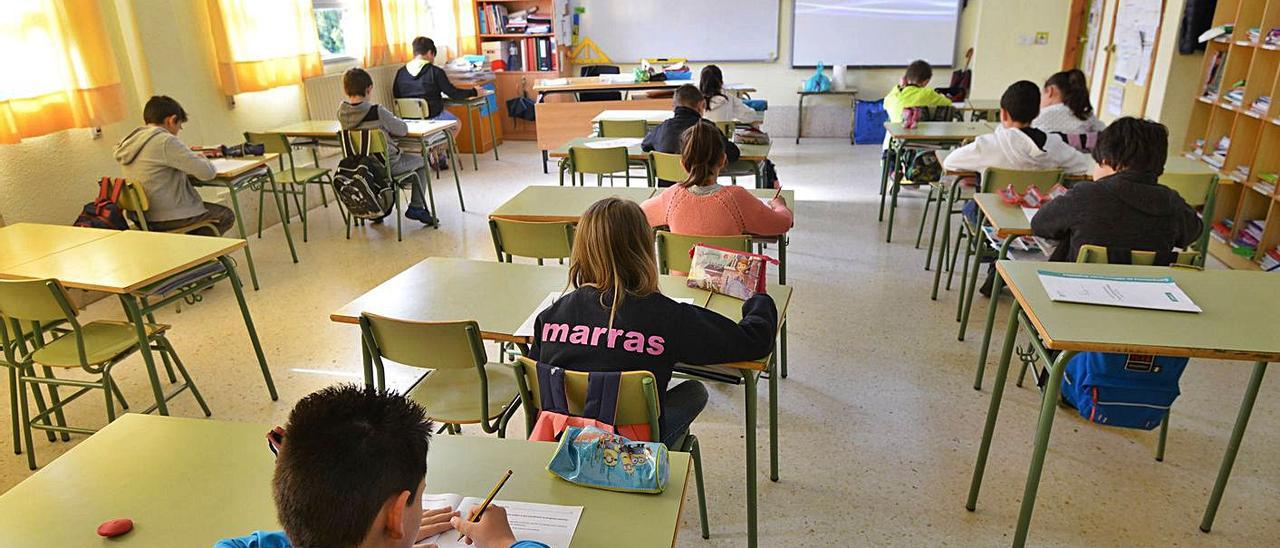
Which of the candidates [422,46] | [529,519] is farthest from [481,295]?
[422,46]

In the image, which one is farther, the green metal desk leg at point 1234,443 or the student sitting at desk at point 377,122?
the student sitting at desk at point 377,122

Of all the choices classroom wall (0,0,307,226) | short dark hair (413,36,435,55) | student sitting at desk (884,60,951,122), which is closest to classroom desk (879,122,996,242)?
student sitting at desk (884,60,951,122)

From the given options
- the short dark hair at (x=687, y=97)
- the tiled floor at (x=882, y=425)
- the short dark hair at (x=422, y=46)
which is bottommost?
the tiled floor at (x=882, y=425)

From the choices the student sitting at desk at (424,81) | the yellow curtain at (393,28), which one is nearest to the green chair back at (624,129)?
the student sitting at desk at (424,81)

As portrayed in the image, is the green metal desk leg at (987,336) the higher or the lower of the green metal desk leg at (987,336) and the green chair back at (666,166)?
the lower

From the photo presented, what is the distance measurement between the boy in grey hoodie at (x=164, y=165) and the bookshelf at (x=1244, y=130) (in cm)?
544

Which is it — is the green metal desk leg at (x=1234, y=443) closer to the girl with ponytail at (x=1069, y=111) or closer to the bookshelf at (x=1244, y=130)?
the bookshelf at (x=1244, y=130)

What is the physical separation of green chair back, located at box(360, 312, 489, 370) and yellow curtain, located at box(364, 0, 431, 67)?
564 cm

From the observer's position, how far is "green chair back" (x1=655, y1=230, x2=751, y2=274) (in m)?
2.77

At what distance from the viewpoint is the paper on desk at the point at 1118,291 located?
206 cm

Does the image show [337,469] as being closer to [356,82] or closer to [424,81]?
[356,82]

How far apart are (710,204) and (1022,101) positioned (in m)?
1.95

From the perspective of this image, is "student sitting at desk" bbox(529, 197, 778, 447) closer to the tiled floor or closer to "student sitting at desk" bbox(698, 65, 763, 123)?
the tiled floor

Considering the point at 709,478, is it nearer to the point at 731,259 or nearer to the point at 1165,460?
the point at 731,259
